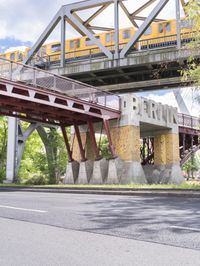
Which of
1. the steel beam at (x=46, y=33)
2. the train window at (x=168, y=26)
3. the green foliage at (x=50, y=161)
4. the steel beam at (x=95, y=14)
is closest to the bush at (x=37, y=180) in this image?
the green foliage at (x=50, y=161)

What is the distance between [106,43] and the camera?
115 ft

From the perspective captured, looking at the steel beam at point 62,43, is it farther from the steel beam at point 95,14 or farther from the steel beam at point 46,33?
the steel beam at point 95,14

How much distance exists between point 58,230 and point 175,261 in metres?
2.81

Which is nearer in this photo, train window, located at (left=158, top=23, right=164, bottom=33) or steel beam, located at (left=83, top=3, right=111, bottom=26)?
train window, located at (left=158, top=23, right=164, bottom=33)

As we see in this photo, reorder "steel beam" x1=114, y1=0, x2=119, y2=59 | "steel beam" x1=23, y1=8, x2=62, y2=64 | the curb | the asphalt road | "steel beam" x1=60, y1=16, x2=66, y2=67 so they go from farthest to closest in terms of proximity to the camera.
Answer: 1. "steel beam" x1=23, y1=8, x2=62, y2=64
2. "steel beam" x1=60, y1=16, x2=66, y2=67
3. "steel beam" x1=114, y1=0, x2=119, y2=59
4. the curb
5. the asphalt road

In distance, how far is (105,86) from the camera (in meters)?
36.6

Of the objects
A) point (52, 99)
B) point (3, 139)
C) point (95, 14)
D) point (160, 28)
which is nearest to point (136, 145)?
point (52, 99)

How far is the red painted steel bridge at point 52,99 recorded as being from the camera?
20.5 meters

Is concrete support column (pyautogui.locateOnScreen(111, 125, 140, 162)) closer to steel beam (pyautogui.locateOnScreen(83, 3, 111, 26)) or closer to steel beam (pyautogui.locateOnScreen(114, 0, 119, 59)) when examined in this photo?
steel beam (pyautogui.locateOnScreen(114, 0, 119, 59))

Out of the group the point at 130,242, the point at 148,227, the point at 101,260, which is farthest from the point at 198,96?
the point at 101,260

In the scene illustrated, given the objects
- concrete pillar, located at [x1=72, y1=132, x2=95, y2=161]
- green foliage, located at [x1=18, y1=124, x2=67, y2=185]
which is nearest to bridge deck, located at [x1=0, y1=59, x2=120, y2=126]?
concrete pillar, located at [x1=72, y1=132, x2=95, y2=161]

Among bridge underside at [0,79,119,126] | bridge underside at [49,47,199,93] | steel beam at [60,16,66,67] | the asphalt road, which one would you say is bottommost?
the asphalt road

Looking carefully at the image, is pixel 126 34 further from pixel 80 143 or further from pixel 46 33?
pixel 80 143

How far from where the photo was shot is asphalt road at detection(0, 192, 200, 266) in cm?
479
